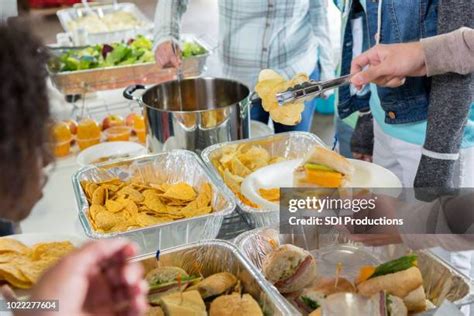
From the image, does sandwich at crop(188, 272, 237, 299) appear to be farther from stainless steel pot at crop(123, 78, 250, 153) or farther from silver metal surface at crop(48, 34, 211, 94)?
silver metal surface at crop(48, 34, 211, 94)

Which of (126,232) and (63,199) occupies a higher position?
(126,232)

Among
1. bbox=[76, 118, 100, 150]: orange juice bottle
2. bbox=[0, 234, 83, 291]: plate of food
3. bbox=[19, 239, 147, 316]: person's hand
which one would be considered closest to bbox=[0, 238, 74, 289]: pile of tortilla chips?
bbox=[0, 234, 83, 291]: plate of food

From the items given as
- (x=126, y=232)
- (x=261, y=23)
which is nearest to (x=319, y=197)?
(x=126, y=232)

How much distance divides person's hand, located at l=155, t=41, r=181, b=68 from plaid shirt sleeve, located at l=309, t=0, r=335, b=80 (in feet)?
1.62

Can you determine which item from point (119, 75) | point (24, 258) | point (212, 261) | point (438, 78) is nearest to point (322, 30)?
point (119, 75)

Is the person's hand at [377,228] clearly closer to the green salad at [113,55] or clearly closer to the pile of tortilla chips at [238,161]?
the pile of tortilla chips at [238,161]

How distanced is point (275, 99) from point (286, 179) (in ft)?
0.54

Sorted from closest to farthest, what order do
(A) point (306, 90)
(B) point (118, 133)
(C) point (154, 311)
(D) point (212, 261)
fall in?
(C) point (154, 311) → (D) point (212, 261) → (A) point (306, 90) → (B) point (118, 133)

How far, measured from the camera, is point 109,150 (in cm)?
143

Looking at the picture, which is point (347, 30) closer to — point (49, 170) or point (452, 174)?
point (452, 174)

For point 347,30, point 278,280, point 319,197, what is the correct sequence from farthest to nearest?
point 347,30 → point 319,197 → point 278,280

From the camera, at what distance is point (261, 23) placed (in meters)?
1.76

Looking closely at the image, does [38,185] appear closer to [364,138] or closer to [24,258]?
[24,258]

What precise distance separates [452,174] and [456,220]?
0.23 meters
